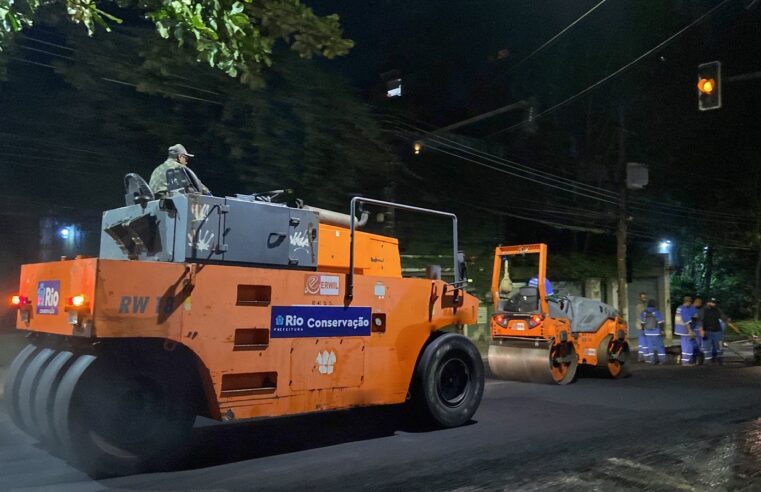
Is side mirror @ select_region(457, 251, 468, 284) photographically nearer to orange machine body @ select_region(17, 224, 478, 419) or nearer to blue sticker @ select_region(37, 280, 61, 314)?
orange machine body @ select_region(17, 224, 478, 419)

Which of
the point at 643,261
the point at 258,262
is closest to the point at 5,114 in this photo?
the point at 258,262

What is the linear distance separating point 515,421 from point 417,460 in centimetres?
239

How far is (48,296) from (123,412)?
1313 mm

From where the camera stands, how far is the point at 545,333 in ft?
37.0

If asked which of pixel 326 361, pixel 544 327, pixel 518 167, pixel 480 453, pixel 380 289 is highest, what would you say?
pixel 518 167

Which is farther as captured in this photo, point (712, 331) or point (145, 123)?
point (712, 331)

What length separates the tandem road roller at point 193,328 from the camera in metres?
5.24

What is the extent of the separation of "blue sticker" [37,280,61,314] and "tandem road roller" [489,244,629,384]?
8.03 meters

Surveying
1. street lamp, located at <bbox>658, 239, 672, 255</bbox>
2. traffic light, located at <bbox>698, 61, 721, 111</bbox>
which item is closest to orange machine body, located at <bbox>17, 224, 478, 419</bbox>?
traffic light, located at <bbox>698, 61, 721, 111</bbox>

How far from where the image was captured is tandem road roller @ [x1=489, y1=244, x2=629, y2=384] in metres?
11.4

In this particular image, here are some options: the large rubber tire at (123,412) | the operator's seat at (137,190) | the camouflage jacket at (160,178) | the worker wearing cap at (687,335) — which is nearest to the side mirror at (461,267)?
the camouflage jacket at (160,178)

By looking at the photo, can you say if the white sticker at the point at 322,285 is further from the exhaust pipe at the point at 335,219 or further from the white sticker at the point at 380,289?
the exhaust pipe at the point at 335,219

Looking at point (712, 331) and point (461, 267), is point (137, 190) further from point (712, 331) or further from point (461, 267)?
point (712, 331)

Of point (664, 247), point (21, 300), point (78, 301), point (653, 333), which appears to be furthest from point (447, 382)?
point (664, 247)
